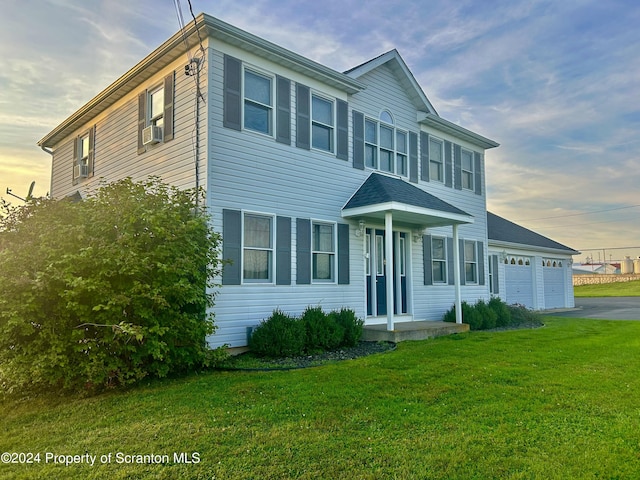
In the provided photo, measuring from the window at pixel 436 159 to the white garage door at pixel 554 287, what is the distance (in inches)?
388

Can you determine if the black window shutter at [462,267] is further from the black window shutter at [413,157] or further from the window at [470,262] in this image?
the black window shutter at [413,157]

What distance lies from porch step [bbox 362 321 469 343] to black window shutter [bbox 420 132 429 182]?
4264 millimetres

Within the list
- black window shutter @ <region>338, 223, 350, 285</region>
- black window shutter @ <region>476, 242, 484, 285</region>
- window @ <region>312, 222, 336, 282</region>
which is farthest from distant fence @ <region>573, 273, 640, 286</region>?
window @ <region>312, 222, 336, 282</region>

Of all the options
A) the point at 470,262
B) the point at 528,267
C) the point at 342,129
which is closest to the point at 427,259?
the point at 470,262

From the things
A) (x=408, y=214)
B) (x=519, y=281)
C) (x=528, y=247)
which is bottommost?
(x=519, y=281)

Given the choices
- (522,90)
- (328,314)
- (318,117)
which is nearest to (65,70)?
(318,117)

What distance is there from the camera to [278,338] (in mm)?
8273

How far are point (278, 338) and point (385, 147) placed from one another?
20.3ft

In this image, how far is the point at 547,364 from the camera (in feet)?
23.4

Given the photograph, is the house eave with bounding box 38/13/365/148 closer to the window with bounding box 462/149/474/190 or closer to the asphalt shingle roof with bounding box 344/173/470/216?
the asphalt shingle roof with bounding box 344/173/470/216

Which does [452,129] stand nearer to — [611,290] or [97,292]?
[97,292]

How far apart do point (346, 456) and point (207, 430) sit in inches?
55.5

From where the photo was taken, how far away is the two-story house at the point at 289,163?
8672 millimetres

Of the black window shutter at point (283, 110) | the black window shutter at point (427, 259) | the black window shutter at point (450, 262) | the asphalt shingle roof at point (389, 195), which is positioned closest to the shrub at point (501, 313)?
the black window shutter at point (450, 262)
